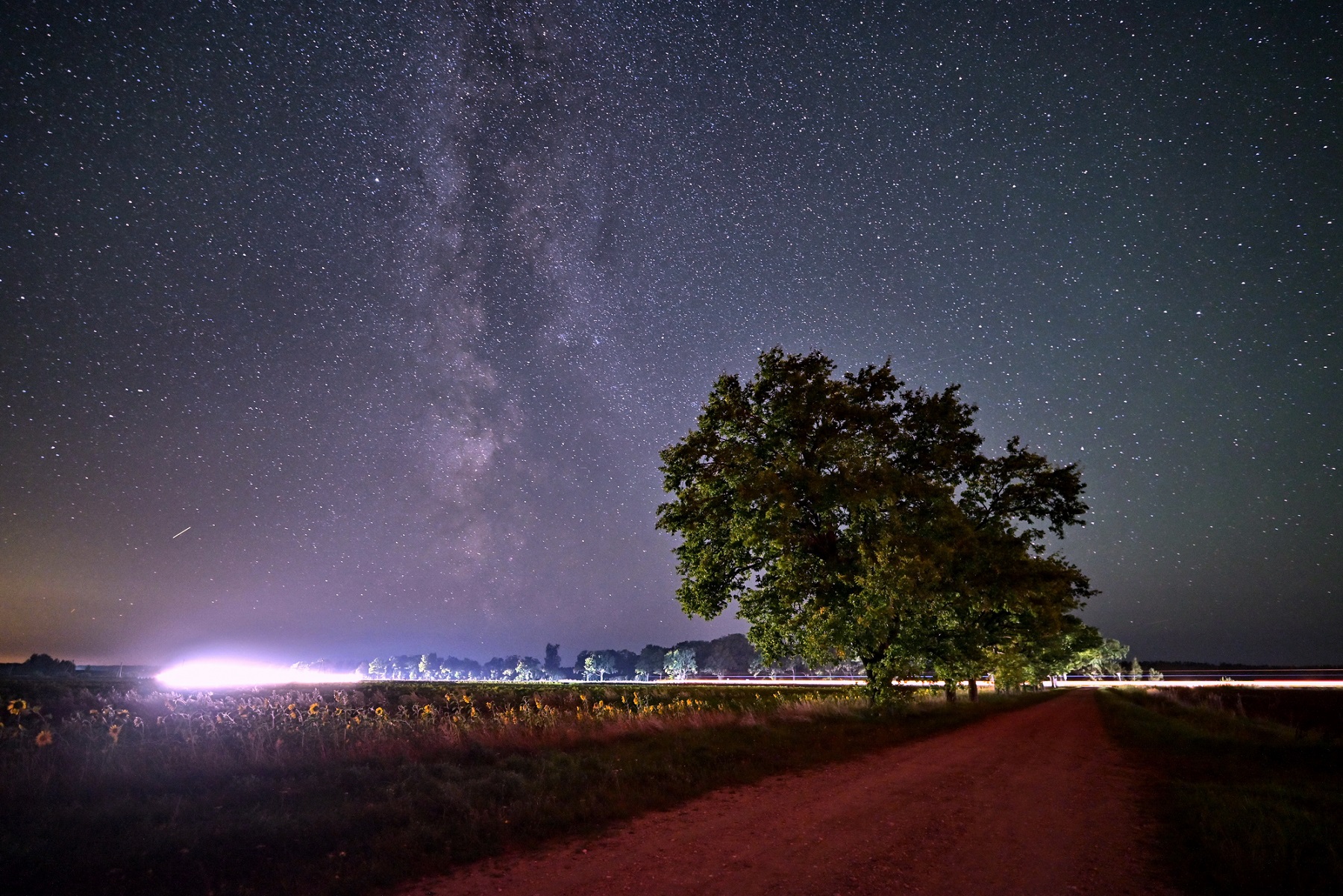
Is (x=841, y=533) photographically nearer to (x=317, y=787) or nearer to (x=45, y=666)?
(x=317, y=787)

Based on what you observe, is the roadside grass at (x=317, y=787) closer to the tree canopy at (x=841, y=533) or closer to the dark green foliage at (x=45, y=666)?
the tree canopy at (x=841, y=533)

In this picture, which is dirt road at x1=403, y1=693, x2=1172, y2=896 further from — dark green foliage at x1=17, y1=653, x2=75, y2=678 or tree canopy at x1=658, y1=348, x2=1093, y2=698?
dark green foliage at x1=17, y1=653, x2=75, y2=678

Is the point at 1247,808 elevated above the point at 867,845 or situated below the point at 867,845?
below

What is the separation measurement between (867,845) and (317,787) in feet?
26.5

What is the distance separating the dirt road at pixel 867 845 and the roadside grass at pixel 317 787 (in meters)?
0.87

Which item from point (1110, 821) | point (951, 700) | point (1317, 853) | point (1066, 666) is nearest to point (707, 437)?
point (1110, 821)

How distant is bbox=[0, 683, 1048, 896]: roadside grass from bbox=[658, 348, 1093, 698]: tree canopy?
5600 mm

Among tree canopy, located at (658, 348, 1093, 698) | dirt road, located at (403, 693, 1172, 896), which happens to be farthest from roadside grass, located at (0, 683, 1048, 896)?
tree canopy, located at (658, 348, 1093, 698)

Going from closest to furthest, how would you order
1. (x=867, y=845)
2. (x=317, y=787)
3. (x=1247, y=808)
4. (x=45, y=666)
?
(x=867, y=845) → (x=1247, y=808) → (x=317, y=787) → (x=45, y=666)

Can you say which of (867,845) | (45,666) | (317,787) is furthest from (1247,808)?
(45,666)

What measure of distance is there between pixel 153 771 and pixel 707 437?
57.6ft

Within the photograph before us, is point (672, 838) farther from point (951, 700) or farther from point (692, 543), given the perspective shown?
point (951, 700)

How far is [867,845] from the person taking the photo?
7664mm

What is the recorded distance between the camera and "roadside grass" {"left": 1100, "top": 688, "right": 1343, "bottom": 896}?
668cm
